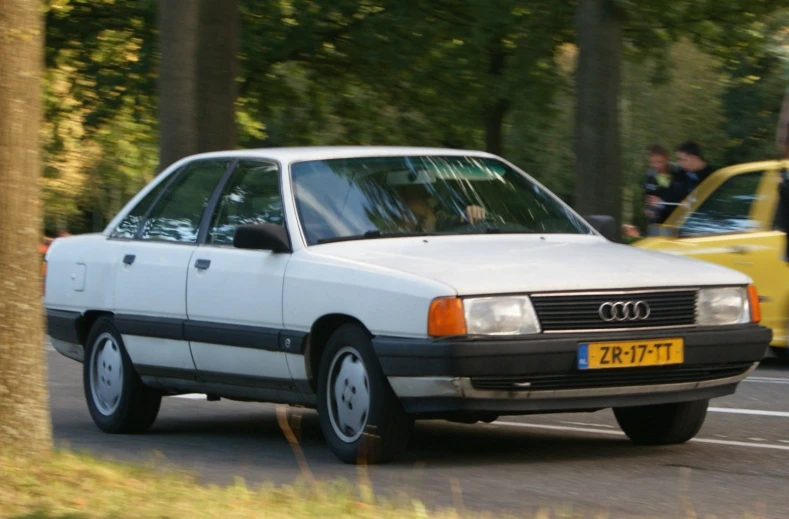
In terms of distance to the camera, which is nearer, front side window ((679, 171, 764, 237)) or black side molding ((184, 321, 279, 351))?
black side molding ((184, 321, 279, 351))

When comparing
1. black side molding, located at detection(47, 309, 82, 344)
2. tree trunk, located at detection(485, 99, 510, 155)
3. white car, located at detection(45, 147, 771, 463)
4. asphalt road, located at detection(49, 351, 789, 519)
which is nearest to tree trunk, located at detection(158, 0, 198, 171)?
asphalt road, located at detection(49, 351, 789, 519)

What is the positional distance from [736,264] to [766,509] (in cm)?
720

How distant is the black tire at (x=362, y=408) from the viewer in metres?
7.25

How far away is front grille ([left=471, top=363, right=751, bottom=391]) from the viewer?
7.02m

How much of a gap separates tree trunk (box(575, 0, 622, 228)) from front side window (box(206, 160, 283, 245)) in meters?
8.70

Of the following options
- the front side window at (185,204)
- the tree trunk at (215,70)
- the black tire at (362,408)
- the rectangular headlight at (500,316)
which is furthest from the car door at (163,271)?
the tree trunk at (215,70)

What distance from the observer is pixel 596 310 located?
23.3ft

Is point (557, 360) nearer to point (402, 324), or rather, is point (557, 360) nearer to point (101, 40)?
point (402, 324)

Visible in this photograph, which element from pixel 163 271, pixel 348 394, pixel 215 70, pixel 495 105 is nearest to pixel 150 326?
pixel 163 271

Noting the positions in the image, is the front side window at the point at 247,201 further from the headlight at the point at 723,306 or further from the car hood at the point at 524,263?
the headlight at the point at 723,306

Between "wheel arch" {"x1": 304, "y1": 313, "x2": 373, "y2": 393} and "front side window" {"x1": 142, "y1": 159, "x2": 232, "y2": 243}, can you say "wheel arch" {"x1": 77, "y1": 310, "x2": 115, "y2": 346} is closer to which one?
"front side window" {"x1": 142, "y1": 159, "x2": 232, "y2": 243}

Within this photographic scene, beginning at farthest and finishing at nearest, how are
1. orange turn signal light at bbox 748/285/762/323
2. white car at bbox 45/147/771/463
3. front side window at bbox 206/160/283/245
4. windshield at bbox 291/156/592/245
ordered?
1. front side window at bbox 206/160/283/245
2. windshield at bbox 291/156/592/245
3. orange turn signal light at bbox 748/285/762/323
4. white car at bbox 45/147/771/463

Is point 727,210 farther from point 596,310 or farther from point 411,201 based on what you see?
point 596,310

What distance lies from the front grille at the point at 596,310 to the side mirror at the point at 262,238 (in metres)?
1.57
